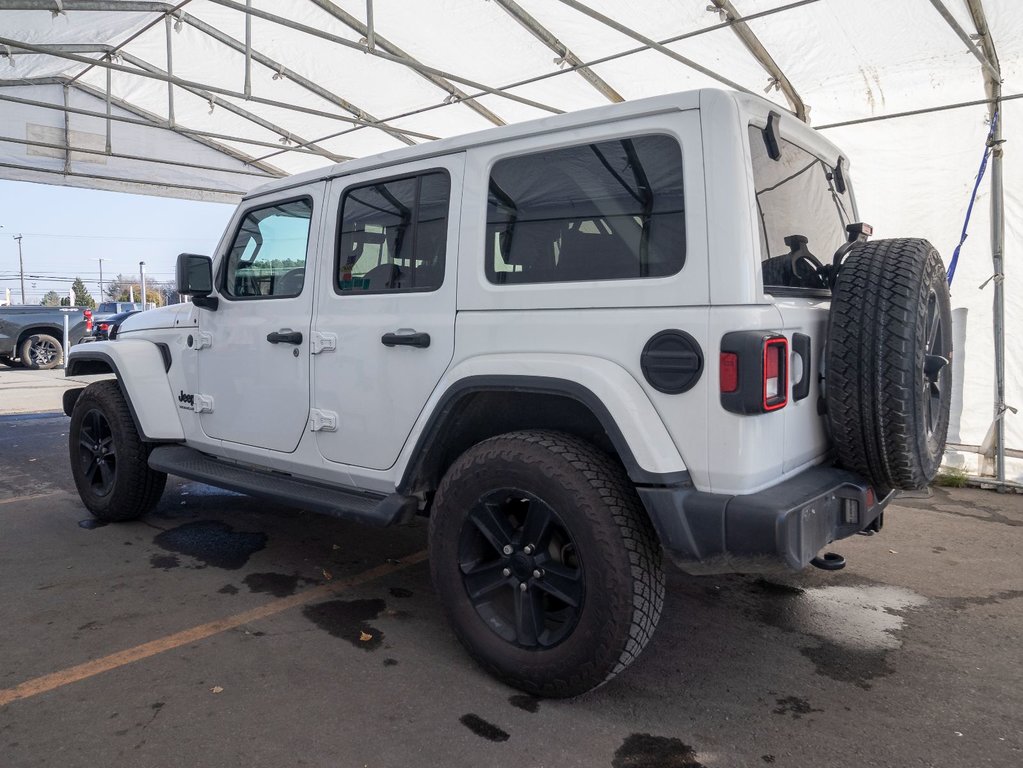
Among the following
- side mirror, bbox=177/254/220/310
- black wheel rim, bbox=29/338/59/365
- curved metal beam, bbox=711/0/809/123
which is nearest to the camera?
side mirror, bbox=177/254/220/310

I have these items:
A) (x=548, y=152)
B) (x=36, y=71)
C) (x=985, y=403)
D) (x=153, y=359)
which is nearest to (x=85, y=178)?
(x=36, y=71)

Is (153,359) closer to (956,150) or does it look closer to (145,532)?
(145,532)

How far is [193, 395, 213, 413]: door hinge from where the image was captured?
398 cm

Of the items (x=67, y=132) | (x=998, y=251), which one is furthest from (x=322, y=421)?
(x=67, y=132)

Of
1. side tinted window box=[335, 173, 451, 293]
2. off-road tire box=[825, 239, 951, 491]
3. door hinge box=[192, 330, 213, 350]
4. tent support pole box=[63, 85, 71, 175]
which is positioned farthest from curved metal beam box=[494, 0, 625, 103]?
tent support pole box=[63, 85, 71, 175]

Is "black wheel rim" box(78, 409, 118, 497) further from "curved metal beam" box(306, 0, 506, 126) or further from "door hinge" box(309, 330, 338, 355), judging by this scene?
"curved metal beam" box(306, 0, 506, 126)

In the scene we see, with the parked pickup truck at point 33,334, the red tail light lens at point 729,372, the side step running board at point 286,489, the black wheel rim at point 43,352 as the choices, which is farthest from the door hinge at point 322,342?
the black wheel rim at point 43,352

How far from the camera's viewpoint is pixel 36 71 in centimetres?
929

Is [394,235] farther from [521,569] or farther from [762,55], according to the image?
[762,55]

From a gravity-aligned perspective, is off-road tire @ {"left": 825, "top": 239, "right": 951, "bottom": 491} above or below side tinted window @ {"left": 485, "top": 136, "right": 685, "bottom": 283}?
below

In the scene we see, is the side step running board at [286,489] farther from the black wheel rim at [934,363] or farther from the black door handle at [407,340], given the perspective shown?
the black wheel rim at [934,363]

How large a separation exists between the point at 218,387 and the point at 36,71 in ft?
26.0

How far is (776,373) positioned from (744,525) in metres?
0.48

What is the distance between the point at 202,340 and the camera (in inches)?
158
